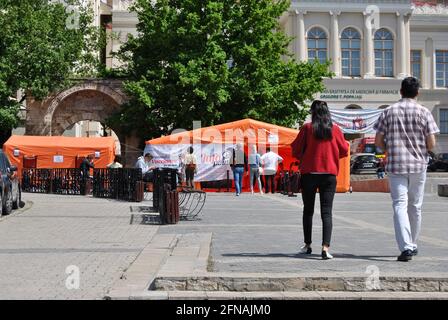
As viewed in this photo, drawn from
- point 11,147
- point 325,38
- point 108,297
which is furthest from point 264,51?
point 108,297

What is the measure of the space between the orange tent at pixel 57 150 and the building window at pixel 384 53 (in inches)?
1292

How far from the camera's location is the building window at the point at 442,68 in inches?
2511

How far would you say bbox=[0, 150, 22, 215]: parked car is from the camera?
664 inches

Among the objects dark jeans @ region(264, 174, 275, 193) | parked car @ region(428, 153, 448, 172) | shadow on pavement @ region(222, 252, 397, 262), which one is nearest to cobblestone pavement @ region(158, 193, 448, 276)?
shadow on pavement @ region(222, 252, 397, 262)

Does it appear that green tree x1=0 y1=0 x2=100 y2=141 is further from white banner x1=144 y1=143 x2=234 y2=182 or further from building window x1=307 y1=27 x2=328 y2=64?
building window x1=307 y1=27 x2=328 y2=64

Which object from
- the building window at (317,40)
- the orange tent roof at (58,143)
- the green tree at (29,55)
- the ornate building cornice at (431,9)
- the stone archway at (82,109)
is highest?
the ornate building cornice at (431,9)

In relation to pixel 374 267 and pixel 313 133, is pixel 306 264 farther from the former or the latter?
pixel 313 133

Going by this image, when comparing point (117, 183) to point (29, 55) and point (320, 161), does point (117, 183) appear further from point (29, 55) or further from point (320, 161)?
point (320, 161)

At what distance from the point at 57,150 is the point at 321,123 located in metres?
25.9

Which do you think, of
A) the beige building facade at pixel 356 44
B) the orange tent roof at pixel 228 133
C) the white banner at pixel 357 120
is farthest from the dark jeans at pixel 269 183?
the beige building facade at pixel 356 44

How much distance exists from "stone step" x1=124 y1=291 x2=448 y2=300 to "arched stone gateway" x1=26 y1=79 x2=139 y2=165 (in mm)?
32531

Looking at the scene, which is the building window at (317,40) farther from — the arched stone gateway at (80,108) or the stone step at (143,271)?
the stone step at (143,271)

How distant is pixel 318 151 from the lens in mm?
8758
